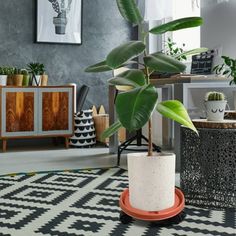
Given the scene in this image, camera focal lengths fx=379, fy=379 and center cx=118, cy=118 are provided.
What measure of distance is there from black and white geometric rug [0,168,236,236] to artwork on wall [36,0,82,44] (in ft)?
8.84

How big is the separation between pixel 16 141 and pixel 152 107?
3.70 m

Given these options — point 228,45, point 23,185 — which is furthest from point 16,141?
point 228,45

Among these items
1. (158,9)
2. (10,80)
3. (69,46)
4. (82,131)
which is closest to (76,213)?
(82,131)

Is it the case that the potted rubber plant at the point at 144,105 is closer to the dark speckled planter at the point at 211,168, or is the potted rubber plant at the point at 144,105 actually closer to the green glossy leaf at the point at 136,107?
the green glossy leaf at the point at 136,107

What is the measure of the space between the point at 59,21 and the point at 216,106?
11.1ft

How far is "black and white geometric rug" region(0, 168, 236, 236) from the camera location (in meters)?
1.78

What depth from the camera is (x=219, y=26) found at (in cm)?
399

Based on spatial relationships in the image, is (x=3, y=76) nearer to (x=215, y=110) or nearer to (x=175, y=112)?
(x=215, y=110)

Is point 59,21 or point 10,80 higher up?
point 59,21

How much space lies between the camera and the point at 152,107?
60.1 inches

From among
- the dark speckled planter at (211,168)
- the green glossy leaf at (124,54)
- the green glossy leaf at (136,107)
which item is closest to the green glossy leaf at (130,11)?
the green glossy leaf at (124,54)

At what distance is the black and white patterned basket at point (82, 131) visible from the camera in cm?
475

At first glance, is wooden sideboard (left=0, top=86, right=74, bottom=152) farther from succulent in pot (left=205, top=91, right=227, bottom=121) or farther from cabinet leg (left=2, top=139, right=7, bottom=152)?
succulent in pot (left=205, top=91, right=227, bottom=121)

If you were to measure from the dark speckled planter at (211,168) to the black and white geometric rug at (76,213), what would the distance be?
9cm
